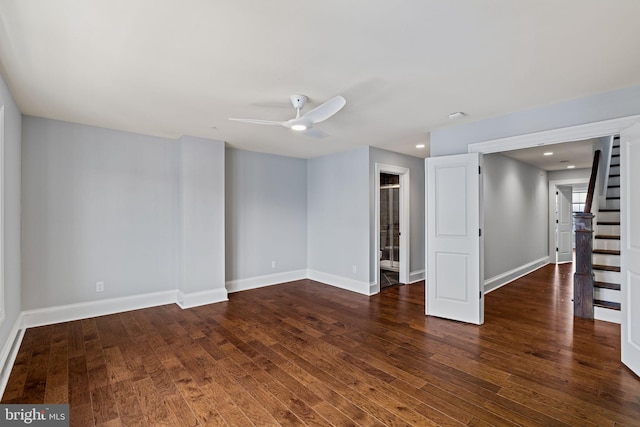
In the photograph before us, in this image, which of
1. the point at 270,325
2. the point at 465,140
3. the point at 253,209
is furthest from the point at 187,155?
the point at 465,140

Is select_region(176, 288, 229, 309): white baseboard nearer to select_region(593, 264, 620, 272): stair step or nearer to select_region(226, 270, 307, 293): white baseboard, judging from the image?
select_region(226, 270, 307, 293): white baseboard

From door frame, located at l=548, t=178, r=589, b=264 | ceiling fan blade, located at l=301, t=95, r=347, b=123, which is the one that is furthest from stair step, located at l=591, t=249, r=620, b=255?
ceiling fan blade, located at l=301, t=95, r=347, b=123


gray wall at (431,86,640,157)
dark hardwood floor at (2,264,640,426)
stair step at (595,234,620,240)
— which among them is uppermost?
gray wall at (431,86,640,157)

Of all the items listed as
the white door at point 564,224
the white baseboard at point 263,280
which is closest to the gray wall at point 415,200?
the white baseboard at point 263,280

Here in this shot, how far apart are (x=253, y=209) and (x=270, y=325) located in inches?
→ 93.5

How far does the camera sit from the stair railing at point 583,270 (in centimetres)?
380

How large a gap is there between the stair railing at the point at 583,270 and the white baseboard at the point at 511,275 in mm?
1195

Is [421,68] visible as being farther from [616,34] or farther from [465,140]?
[465,140]

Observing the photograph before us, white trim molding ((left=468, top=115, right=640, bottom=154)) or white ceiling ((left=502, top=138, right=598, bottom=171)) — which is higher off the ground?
white ceiling ((left=502, top=138, right=598, bottom=171))

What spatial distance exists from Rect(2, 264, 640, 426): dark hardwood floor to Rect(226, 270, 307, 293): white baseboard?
3.50ft

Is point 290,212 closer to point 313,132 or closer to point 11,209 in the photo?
point 313,132

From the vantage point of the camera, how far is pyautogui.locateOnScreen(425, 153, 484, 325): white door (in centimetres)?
358

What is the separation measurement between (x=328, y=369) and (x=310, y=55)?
8.14ft

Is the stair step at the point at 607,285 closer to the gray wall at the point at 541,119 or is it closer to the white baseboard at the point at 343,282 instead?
the gray wall at the point at 541,119
